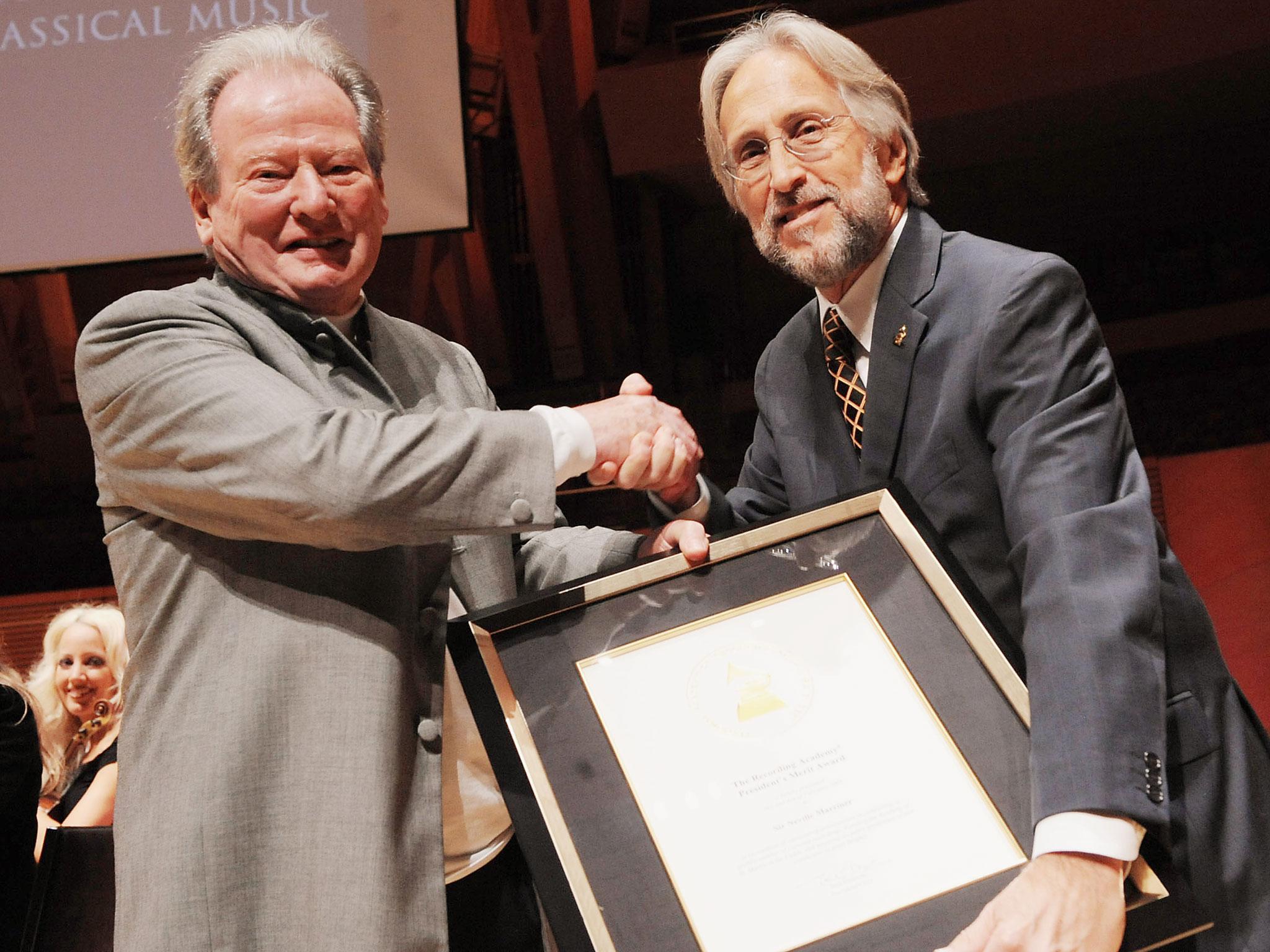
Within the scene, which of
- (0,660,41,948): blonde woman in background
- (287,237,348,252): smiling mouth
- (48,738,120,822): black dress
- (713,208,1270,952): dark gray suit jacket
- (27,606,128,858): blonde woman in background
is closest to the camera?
(713,208,1270,952): dark gray suit jacket

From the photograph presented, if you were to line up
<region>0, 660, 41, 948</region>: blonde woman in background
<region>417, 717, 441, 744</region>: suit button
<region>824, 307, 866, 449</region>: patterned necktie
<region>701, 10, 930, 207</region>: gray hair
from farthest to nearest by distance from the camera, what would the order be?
<region>0, 660, 41, 948</region>: blonde woman in background, <region>701, 10, 930, 207</region>: gray hair, <region>824, 307, 866, 449</region>: patterned necktie, <region>417, 717, 441, 744</region>: suit button

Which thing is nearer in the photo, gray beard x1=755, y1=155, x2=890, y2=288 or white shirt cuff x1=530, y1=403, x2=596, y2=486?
white shirt cuff x1=530, y1=403, x2=596, y2=486

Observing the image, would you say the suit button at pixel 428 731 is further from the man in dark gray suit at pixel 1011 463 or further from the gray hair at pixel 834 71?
the gray hair at pixel 834 71

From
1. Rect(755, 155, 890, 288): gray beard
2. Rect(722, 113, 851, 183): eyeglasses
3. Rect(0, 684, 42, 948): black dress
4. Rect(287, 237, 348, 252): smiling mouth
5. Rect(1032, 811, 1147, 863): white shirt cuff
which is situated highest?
Rect(722, 113, 851, 183): eyeglasses

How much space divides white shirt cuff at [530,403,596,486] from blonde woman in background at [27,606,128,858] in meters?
3.11

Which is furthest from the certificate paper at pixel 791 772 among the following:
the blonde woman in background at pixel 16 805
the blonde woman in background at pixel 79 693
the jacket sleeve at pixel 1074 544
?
the blonde woman in background at pixel 79 693

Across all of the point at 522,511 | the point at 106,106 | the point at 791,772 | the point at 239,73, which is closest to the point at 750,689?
the point at 791,772

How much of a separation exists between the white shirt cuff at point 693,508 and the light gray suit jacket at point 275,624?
345 mm

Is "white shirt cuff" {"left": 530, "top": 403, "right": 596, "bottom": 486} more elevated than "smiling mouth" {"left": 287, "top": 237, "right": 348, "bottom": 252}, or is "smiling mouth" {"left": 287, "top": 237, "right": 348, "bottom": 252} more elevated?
"smiling mouth" {"left": 287, "top": 237, "right": 348, "bottom": 252}

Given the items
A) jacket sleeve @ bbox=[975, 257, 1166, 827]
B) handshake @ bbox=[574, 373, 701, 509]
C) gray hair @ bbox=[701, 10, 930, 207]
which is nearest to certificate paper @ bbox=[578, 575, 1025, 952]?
jacket sleeve @ bbox=[975, 257, 1166, 827]

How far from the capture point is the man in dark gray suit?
103 cm

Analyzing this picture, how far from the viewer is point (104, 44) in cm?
369

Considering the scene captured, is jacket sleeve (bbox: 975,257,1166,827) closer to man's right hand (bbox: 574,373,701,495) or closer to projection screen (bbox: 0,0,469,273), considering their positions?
man's right hand (bbox: 574,373,701,495)

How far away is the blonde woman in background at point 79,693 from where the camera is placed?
3811 millimetres
